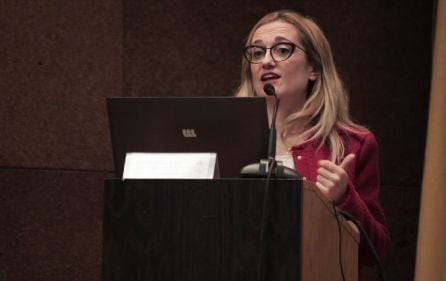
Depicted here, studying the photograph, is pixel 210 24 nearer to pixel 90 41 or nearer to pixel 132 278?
pixel 90 41

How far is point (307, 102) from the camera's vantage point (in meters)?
2.45

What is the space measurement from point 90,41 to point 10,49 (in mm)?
298

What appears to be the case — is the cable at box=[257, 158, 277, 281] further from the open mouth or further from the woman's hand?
the open mouth

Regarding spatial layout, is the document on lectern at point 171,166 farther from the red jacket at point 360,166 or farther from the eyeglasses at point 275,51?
the eyeglasses at point 275,51

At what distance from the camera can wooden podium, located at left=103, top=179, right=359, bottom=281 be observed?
1451 mm

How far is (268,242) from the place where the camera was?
1.46 m

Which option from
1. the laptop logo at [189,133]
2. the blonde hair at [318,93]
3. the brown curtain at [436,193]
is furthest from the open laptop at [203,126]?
the brown curtain at [436,193]

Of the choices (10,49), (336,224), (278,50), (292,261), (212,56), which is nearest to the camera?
(292,261)

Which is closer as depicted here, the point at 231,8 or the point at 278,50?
the point at 278,50

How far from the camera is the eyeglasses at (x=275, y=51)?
2.39 meters

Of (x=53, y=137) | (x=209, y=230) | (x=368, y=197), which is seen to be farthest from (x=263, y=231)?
(x=53, y=137)

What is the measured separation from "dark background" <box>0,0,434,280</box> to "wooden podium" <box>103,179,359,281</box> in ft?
4.56

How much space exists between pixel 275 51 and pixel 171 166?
2.84 feet

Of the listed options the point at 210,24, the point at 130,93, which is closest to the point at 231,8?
the point at 210,24
